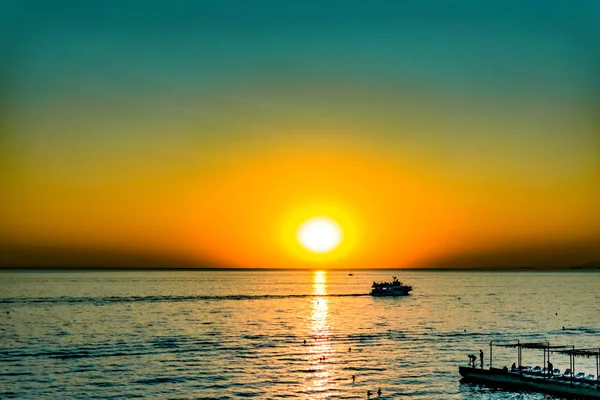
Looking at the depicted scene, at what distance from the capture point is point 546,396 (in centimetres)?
7269

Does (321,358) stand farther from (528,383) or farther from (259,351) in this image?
(528,383)

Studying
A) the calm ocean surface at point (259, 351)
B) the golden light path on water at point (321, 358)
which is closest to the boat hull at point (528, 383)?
the calm ocean surface at point (259, 351)

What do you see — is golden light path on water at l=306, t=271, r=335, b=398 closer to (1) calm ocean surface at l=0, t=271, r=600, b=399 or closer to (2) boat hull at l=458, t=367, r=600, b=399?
(1) calm ocean surface at l=0, t=271, r=600, b=399

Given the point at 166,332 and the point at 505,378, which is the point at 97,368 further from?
the point at 505,378

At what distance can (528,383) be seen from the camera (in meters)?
76.1

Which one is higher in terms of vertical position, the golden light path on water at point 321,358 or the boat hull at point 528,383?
the boat hull at point 528,383

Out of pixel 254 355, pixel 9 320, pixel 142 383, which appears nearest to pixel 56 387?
pixel 142 383

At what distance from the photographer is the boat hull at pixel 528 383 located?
70.4 metres

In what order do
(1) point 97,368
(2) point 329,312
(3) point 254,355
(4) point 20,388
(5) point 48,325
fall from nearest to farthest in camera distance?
1. (4) point 20,388
2. (1) point 97,368
3. (3) point 254,355
4. (5) point 48,325
5. (2) point 329,312

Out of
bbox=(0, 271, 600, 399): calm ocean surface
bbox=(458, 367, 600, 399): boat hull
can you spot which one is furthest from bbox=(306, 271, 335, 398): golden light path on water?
bbox=(458, 367, 600, 399): boat hull

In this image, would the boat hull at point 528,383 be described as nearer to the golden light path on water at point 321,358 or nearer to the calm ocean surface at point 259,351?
the calm ocean surface at point 259,351

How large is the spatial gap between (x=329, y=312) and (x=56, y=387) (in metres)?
119

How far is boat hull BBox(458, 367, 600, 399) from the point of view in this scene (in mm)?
70438

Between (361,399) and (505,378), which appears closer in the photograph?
(361,399)
